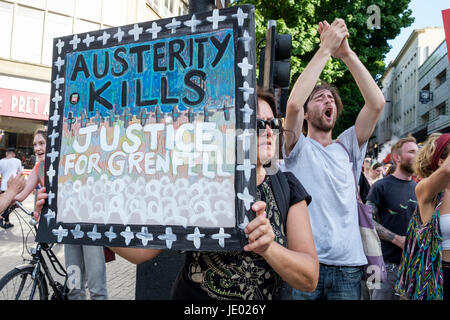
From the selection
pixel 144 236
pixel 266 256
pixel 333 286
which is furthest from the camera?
pixel 333 286

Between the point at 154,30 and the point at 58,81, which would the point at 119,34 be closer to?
the point at 154,30

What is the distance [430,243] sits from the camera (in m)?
2.51

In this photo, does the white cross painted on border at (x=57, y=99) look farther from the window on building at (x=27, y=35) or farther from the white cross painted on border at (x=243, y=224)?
the window on building at (x=27, y=35)

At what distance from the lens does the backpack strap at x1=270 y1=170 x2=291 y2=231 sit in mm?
1523

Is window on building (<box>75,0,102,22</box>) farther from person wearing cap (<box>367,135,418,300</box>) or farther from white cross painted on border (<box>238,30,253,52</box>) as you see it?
white cross painted on border (<box>238,30,253,52</box>)

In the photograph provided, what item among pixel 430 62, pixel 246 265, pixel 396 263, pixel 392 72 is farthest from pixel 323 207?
pixel 392 72

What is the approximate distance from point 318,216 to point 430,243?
31.4 inches

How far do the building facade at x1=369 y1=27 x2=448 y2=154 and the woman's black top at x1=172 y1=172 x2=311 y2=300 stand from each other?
1277 inches

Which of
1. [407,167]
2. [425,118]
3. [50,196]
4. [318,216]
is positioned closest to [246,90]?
[50,196]

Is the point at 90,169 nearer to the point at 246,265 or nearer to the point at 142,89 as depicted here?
the point at 142,89

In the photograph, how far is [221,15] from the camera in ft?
5.14

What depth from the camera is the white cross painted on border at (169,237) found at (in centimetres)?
151

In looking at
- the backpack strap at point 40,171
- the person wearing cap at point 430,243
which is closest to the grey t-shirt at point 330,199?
the person wearing cap at point 430,243

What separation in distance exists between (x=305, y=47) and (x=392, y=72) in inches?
1835
